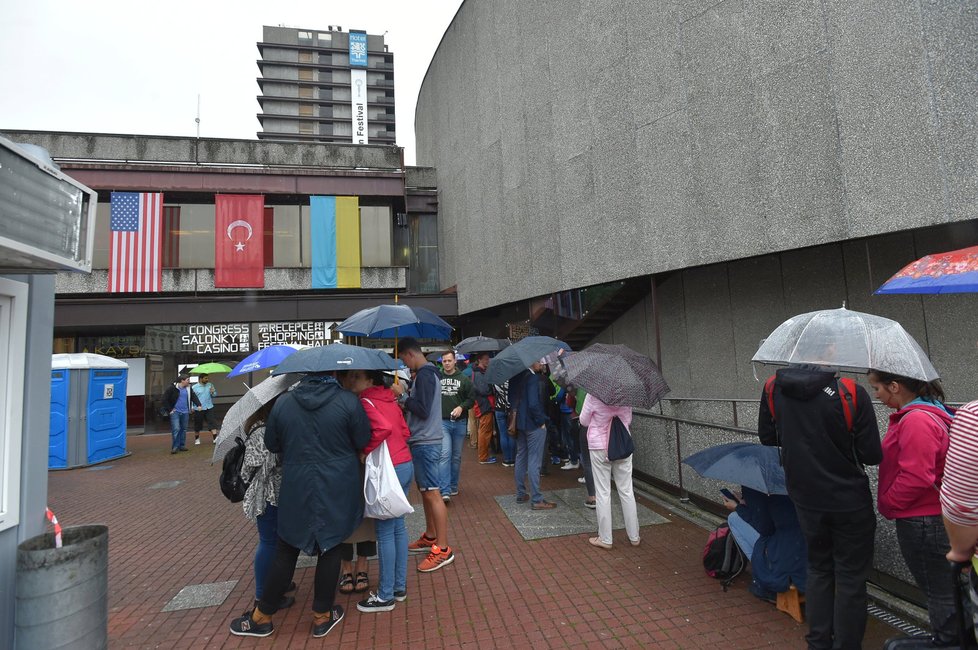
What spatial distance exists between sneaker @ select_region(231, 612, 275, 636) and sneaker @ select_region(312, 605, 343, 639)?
0.32 meters

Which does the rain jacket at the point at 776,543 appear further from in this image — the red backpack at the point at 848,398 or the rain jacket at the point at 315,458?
the rain jacket at the point at 315,458

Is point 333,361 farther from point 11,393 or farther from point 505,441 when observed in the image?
point 505,441

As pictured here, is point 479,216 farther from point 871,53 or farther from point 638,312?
point 871,53

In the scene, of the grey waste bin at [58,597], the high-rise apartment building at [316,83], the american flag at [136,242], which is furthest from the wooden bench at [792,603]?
the high-rise apartment building at [316,83]

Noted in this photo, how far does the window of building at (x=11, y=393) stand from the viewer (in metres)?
3.05

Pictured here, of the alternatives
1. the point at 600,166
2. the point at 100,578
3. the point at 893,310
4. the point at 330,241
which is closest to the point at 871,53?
the point at 893,310

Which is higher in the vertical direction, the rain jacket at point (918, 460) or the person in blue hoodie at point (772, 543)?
the rain jacket at point (918, 460)

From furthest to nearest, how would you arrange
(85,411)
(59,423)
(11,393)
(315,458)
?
(85,411) < (59,423) < (315,458) < (11,393)

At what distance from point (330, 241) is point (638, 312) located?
39.6 ft

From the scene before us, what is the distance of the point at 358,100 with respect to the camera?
70438mm

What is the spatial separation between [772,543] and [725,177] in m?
4.97

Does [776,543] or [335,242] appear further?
[335,242]

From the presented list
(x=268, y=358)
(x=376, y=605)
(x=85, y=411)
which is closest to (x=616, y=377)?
A: (x=376, y=605)

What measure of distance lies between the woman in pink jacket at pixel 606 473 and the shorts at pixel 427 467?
1.49m
